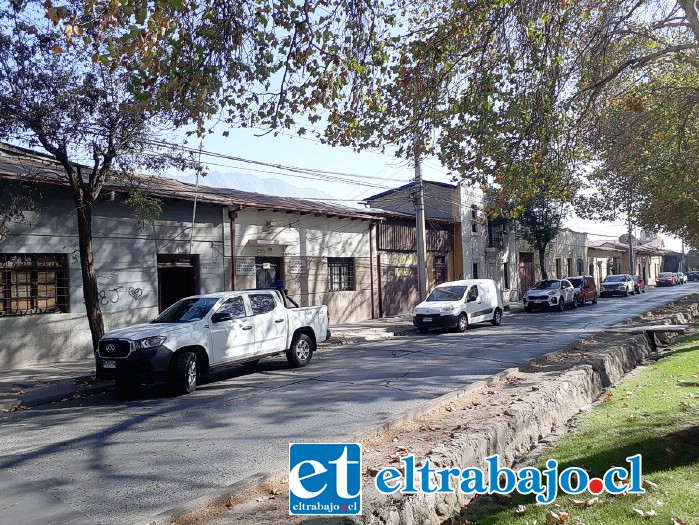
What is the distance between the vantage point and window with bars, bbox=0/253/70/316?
13711 millimetres

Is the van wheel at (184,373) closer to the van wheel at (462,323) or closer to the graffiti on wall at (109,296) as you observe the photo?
the graffiti on wall at (109,296)

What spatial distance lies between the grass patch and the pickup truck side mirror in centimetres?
640

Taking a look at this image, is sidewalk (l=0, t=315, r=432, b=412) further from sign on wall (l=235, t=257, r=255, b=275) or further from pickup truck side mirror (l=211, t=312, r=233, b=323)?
sign on wall (l=235, t=257, r=255, b=275)

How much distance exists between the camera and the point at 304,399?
921 cm

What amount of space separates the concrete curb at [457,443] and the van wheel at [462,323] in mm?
7697

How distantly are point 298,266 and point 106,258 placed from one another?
26.0ft

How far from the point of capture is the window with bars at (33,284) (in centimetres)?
1371

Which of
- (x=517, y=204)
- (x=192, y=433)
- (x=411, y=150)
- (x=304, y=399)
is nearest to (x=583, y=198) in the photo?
(x=517, y=204)

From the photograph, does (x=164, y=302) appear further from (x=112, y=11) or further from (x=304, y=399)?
(x=112, y=11)

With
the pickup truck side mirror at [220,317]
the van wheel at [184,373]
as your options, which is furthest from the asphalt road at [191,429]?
the pickup truck side mirror at [220,317]

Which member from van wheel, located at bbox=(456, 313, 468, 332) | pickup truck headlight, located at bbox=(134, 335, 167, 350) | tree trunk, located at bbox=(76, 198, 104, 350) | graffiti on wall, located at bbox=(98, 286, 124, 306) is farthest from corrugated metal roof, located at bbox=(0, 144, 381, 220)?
van wheel, located at bbox=(456, 313, 468, 332)

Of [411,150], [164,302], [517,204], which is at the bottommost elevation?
[164,302]

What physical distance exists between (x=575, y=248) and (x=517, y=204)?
42.9 m

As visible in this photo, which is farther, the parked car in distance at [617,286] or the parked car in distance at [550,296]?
the parked car in distance at [617,286]
